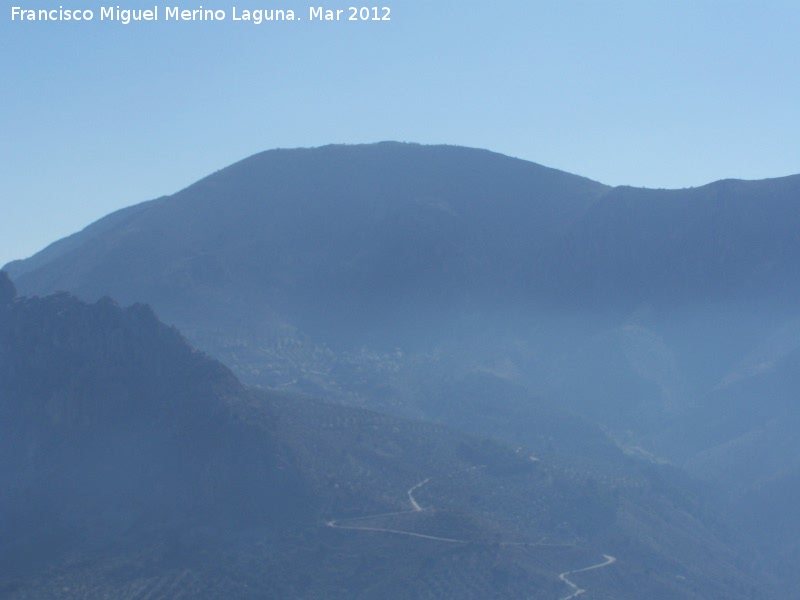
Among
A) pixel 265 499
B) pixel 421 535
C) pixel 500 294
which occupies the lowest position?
pixel 421 535

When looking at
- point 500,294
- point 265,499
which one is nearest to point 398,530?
point 265,499

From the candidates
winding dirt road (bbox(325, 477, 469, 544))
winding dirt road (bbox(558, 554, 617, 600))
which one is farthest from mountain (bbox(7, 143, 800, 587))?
winding dirt road (bbox(558, 554, 617, 600))

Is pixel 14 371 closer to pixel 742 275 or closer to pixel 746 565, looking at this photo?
pixel 746 565

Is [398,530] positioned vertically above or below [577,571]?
above

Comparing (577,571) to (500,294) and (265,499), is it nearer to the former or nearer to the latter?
(265,499)

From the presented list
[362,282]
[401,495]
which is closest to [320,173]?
[362,282]

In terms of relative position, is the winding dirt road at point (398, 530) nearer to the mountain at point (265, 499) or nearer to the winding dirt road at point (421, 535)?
the winding dirt road at point (421, 535)
